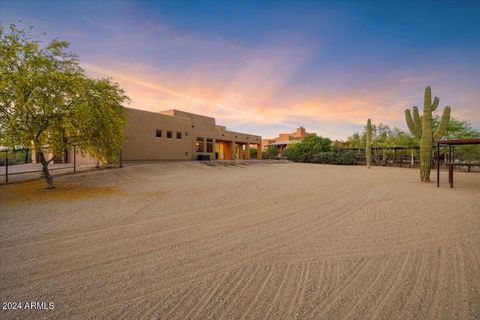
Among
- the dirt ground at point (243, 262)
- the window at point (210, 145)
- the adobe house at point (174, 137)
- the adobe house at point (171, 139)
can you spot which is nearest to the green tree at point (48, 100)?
the dirt ground at point (243, 262)

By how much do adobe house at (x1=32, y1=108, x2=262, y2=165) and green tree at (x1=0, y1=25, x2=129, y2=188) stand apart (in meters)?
10.7

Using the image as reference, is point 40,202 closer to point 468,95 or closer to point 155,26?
point 155,26

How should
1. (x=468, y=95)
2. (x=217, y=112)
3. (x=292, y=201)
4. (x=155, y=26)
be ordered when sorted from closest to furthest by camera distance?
1. (x=292, y=201)
2. (x=155, y=26)
3. (x=468, y=95)
4. (x=217, y=112)

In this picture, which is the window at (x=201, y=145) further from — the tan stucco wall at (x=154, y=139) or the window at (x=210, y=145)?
the tan stucco wall at (x=154, y=139)

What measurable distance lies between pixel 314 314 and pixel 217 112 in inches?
1366

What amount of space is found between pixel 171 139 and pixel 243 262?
84.7ft

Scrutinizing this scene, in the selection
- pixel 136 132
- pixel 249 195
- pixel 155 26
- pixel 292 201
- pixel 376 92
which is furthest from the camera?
pixel 136 132

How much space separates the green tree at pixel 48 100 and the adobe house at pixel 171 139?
1065cm

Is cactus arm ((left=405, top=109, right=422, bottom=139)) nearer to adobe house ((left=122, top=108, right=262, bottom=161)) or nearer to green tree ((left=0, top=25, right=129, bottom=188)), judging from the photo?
green tree ((left=0, top=25, right=129, bottom=188))

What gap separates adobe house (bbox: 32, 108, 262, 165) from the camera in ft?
75.5

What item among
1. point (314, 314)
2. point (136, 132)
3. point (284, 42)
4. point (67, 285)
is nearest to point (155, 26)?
point (284, 42)

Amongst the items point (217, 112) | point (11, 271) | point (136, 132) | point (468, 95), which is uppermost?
point (217, 112)

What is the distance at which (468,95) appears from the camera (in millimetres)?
18016

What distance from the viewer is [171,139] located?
2725 centimetres
